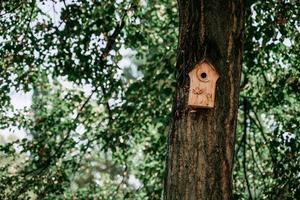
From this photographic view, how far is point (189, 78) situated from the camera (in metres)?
2.26

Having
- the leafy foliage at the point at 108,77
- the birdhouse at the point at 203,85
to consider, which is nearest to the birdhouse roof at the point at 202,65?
the birdhouse at the point at 203,85

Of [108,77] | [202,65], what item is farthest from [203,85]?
[108,77]

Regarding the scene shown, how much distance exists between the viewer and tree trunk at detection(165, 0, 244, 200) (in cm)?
205

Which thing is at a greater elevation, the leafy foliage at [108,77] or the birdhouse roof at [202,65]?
the leafy foliage at [108,77]

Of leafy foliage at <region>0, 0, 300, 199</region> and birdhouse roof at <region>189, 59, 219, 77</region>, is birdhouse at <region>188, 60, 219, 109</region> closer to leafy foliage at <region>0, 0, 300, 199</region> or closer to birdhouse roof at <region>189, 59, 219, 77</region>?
birdhouse roof at <region>189, 59, 219, 77</region>

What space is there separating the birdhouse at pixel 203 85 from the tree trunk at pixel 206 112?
29 mm

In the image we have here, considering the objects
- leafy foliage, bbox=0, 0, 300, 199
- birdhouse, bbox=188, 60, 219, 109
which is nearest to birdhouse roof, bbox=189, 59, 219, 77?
birdhouse, bbox=188, 60, 219, 109

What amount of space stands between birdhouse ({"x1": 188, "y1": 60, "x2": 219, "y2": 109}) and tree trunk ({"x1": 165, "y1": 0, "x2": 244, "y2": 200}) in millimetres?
29

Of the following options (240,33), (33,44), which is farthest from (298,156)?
(33,44)

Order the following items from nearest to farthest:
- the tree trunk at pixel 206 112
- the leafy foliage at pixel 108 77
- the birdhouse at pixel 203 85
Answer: the tree trunk at pixel 206 112 < the birdhouse at pixel 203 85 < the leafy foliage at pixel 108 77

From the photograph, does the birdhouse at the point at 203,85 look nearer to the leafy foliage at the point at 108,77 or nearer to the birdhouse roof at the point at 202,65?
the birdhouse roof at the point at 202,65

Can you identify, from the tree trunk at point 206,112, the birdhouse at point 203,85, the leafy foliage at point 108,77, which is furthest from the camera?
the leafy foliage at point 108,77

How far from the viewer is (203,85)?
2217 mm

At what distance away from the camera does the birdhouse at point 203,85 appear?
218 cm
